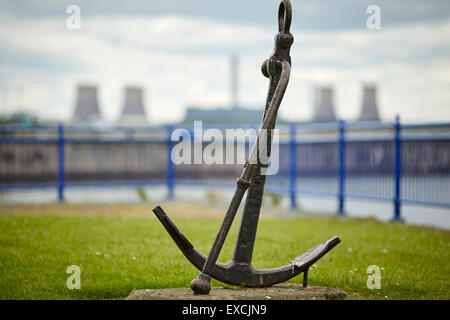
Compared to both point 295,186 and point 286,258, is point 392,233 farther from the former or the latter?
point 295,186

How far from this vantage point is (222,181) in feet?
49.0

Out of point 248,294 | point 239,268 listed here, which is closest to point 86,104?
point 239,268

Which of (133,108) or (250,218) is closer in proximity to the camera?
(250,218)

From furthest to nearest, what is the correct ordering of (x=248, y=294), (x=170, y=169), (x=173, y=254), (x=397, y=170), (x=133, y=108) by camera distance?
(x=133, y=108) → (x=170, y=169) → (x=397, y=170) → (x=173, y=254) → (x=248, y=294)

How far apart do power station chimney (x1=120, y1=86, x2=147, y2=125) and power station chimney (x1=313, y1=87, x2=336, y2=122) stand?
1453cm

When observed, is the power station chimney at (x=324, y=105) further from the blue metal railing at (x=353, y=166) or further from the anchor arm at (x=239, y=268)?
the anchor arm at (x=239, y=268)

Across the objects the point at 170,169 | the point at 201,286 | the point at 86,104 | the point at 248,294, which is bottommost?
the point at 248,294

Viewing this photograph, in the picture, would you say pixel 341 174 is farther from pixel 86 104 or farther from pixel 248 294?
pixel 86 104

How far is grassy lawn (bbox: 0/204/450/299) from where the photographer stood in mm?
5402

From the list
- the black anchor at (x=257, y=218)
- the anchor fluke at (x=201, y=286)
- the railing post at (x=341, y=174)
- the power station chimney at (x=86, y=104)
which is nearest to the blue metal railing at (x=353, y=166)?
the railing post at (x=341, y=174)

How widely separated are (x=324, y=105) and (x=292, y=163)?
1378 inches

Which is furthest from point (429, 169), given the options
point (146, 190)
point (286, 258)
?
point (146, 190)

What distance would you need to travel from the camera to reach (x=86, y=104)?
42.3 metres

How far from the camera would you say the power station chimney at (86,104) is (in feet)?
139
